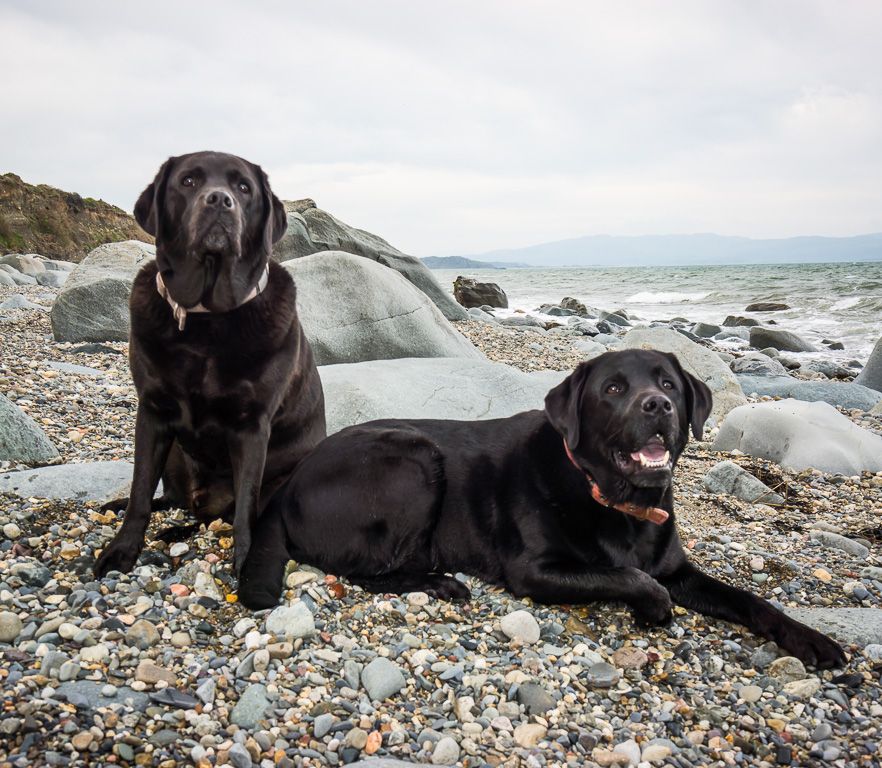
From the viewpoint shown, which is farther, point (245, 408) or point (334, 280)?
point (334, 280)

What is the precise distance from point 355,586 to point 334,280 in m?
5.76

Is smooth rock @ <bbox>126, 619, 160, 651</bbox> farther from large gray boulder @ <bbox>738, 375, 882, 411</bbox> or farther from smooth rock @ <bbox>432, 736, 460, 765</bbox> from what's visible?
large gray boulder @ <bbox>738, 375, 882, 411</bbox>

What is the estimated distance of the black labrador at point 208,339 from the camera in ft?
12.1

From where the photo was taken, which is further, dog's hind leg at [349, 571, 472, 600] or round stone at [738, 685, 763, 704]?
dog's hind leg at [349, 571, 472, 600]

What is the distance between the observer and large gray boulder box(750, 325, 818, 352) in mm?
17203

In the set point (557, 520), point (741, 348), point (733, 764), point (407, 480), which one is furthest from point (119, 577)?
point (741, 348)

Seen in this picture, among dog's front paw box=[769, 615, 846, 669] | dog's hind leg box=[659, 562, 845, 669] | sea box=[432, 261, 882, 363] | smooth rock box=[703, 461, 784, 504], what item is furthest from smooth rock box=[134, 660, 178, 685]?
sea box=[432, 261, 882, 363]

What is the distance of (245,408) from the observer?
3752mm

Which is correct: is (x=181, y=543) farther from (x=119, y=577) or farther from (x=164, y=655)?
(x=164, y=655)

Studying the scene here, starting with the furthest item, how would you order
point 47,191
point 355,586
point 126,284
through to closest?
1. point 47,191
2. point 126,284
3. point 355,586

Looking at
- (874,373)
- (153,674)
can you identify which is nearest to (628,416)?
(153,674)

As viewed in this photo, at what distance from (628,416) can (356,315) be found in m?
5.86

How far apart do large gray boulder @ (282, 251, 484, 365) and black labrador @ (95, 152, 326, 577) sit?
15.1 feet

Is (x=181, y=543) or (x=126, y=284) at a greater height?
(x=126, y=284)
